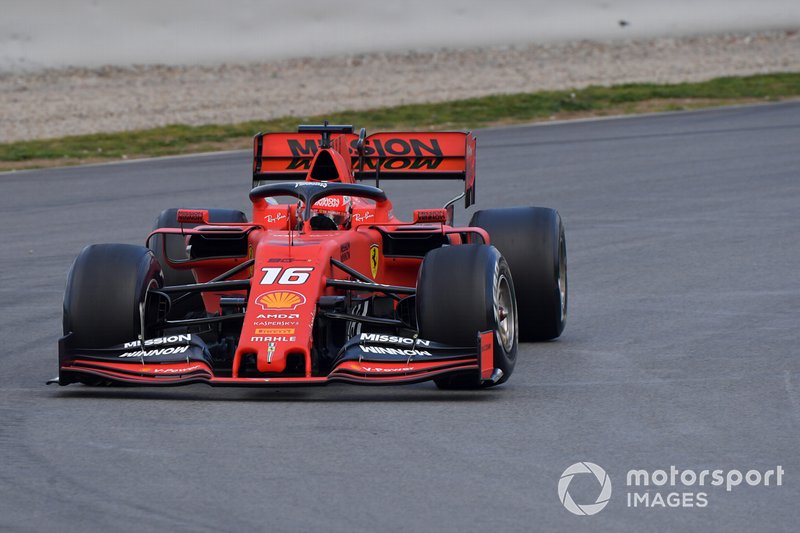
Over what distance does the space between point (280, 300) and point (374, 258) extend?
54.7 inches

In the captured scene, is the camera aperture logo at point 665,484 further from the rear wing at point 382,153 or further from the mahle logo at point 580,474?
the rear wing at point 382,153

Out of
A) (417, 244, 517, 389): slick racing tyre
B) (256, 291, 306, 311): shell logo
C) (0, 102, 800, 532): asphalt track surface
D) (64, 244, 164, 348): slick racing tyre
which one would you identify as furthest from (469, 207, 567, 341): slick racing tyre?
(64, 244, 164, 348): slick racing tyre

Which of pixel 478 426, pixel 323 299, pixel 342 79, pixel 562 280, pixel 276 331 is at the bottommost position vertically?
pixel 478 426

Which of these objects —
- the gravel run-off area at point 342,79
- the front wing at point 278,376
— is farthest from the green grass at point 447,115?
the front wing at point 278,376

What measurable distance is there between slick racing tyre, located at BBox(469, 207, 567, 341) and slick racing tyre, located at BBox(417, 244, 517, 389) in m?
1.60

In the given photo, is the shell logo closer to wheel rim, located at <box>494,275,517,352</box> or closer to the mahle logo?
wheel rim, located at <box>494,275,517,352</box>

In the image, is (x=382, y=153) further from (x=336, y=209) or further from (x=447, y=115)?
(x=447, y=115)

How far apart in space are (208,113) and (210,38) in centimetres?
400

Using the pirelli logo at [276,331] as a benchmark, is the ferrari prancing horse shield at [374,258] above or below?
above

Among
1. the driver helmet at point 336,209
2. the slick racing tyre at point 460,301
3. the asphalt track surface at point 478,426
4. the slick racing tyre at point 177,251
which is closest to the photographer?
the asphalt track surface at point 478,426

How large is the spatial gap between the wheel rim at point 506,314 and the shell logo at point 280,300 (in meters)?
1.13

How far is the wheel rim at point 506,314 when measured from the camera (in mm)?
8525

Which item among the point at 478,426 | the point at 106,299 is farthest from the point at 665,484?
the point at 106,299

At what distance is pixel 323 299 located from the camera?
830 centimetres
